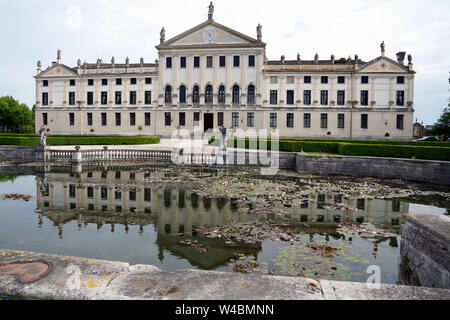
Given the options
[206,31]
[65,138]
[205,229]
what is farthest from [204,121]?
[205,229]

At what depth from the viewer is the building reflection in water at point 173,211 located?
8.56 meters

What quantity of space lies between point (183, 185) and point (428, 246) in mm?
11101

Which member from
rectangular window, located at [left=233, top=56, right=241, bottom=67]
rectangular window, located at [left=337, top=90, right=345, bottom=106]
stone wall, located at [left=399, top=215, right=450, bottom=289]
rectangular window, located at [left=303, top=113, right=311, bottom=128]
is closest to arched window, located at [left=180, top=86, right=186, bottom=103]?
rectangular window, located at [left=233, top=56, right=241, bottom=67]

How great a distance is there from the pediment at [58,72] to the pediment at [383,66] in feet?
141

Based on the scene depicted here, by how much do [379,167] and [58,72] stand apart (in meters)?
49.3

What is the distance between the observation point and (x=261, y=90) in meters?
44.4

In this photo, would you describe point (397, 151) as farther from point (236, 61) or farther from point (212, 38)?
point (212, 38)

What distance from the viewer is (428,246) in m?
5.31

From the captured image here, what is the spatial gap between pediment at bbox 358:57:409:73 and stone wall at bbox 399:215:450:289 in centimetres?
4268

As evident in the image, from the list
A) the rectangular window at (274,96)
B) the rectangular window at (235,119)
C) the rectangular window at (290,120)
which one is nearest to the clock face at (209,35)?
the rectangular window at (235,119)

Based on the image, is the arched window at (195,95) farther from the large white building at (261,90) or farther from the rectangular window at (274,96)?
the rectangular window at (274,96)

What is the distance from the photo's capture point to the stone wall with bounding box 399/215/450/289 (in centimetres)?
484

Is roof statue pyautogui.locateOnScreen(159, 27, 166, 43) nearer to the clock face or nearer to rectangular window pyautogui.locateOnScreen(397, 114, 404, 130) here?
the clock face
